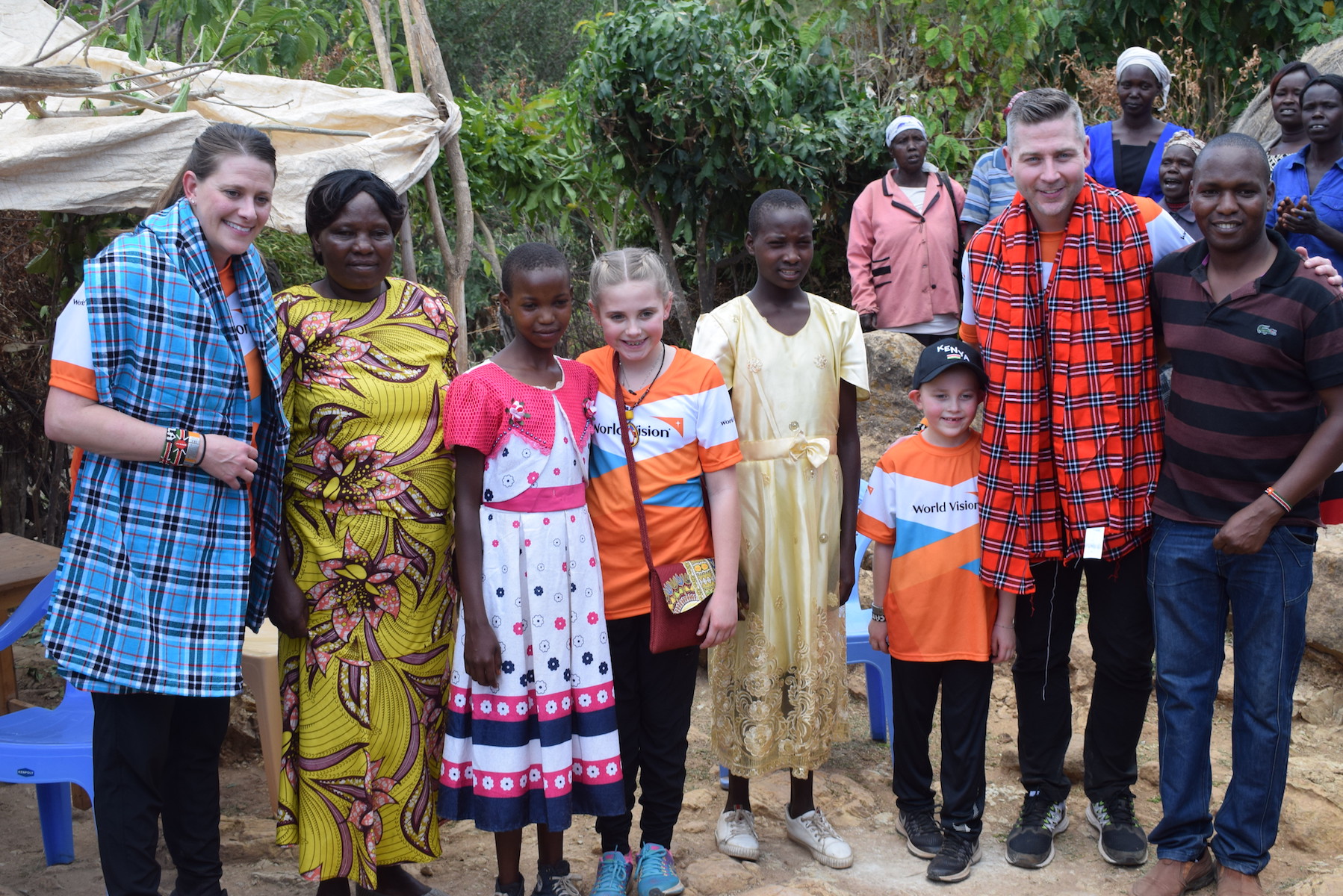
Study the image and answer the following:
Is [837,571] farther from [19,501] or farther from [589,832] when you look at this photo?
[19,501]

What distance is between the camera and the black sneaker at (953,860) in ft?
9.80

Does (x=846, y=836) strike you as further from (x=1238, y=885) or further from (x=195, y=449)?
(x=195, y=449)

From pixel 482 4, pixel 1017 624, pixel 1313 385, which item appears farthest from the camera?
pixel 482 4

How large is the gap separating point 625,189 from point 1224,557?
17.2 feet

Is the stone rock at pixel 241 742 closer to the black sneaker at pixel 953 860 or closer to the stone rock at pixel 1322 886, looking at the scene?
the black sneaker at pixel 953 860

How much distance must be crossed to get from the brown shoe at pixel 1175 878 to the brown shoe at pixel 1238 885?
0.28 feet

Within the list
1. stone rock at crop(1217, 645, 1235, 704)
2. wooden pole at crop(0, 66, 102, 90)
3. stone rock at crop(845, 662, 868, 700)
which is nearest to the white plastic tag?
stone rock at crop(1217, 645, 1235, 704)

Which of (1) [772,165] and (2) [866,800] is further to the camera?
(1) [772,165]

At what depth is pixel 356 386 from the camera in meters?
2.61

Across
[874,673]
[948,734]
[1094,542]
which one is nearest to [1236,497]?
[1094,542]

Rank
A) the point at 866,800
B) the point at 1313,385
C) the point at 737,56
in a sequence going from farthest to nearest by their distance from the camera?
the point at 737,56 → the point at 866,800 → the point at 1313,385

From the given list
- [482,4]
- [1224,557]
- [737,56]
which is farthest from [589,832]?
[482,4]

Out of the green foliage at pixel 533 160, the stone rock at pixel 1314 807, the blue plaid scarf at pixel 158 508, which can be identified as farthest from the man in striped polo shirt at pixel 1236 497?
the green foliage at pixel 533 160

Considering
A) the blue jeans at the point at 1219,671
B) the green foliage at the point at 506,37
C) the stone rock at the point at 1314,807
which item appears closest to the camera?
the blue jeans at the point at 1219,671
